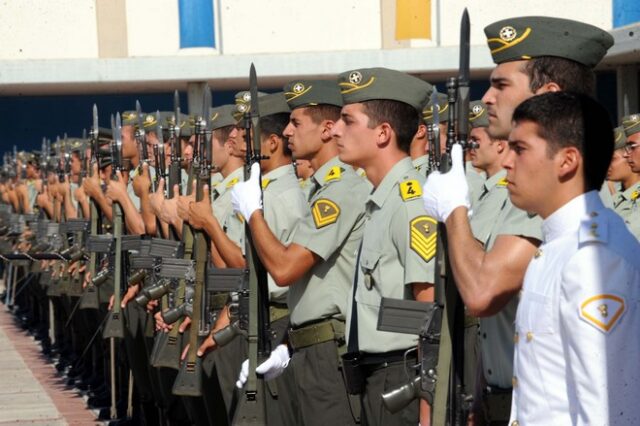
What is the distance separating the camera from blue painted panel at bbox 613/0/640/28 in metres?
17.1

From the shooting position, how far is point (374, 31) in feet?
74.1

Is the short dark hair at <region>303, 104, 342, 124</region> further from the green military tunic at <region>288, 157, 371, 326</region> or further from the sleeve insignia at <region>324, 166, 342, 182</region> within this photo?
the green military tunic at <region>288, 157, 371, 326</region>

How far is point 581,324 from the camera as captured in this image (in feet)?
9.12

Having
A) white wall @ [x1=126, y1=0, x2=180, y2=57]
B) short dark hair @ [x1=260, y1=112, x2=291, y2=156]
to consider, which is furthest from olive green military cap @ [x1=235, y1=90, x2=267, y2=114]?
white wall @ [x1=126, y1=0, x2=180, y2=57]

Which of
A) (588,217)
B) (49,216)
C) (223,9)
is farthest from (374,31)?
(588,217)

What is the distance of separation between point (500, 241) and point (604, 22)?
19.0 meters

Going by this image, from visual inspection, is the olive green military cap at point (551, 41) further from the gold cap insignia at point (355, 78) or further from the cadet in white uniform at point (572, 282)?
the gold cap insignia at point (355, 78)

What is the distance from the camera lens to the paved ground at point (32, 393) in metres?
9.57

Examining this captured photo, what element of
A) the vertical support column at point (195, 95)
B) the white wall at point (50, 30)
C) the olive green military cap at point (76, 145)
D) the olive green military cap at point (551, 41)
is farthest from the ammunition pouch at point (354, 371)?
the white wall at point (50, 30)

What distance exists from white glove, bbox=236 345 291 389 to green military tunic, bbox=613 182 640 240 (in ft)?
7.92

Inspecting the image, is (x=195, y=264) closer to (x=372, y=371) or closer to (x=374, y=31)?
(x=372, y=371)

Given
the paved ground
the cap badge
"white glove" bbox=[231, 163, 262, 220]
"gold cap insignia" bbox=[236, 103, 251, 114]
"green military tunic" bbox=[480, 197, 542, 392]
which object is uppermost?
the cap badge

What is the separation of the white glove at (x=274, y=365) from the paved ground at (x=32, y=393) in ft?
13.6

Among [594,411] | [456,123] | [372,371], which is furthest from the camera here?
[372,371]
